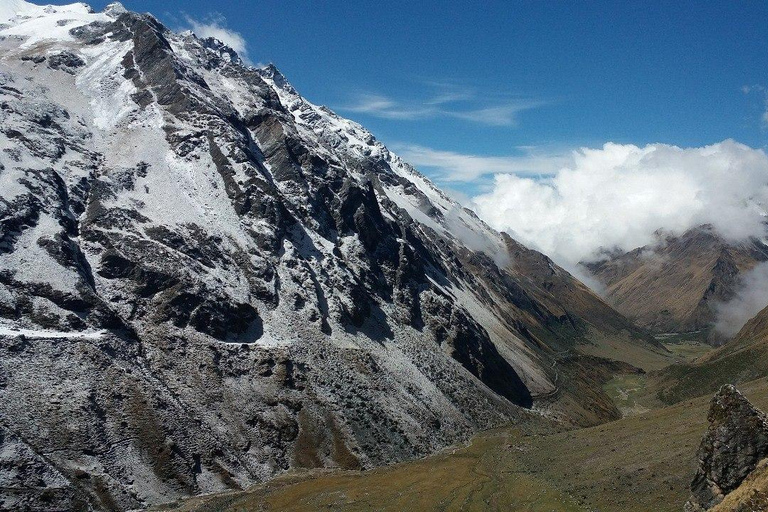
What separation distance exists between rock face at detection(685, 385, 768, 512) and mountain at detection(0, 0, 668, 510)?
76275mm

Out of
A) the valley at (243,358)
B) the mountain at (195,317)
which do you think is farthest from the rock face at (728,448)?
the mountain at (195,317)

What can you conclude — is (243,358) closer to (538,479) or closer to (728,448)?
(538,479)

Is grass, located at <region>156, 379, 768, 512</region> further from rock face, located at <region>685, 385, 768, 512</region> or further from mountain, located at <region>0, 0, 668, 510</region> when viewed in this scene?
rock face, located at <region>685, 385, 768, 512</region>

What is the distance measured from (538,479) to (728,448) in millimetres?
56582

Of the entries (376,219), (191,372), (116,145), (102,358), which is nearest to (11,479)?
(102,358)

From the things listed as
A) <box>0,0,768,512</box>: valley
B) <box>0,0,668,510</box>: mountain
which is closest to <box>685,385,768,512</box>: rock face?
<box>0,0,768,512</box>: valley

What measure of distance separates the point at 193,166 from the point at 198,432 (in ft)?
302

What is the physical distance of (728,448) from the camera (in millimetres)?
29891

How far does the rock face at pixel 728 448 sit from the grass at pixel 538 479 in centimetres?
3246

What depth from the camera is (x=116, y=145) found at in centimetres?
16350

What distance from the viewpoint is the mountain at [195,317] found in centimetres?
8725

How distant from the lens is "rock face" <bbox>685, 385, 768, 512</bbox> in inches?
1150

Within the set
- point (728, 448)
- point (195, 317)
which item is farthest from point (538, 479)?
point (195, 317)

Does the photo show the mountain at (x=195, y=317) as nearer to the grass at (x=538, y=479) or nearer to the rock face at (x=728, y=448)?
the grass at (x=538, y=479)
